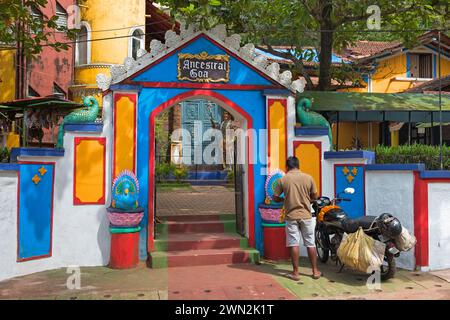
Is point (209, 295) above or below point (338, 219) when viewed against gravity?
below

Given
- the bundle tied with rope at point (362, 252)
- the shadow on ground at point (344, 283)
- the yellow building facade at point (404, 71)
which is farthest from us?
the yellow building facade at point (404, 71)

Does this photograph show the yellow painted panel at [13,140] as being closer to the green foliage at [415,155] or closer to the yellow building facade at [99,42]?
the yellow building facade at [99,42]

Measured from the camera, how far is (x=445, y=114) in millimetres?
9781

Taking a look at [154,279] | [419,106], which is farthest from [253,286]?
[419,106]

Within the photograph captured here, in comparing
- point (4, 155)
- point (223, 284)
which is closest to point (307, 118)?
point (223, 284)

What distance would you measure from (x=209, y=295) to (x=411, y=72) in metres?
19.0

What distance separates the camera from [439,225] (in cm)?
687

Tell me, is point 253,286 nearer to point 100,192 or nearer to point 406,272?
point 406,272

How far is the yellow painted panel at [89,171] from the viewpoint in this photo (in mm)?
7219

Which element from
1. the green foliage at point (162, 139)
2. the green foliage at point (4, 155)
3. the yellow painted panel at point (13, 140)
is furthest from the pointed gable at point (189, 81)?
the green foliage at point (162, 139)

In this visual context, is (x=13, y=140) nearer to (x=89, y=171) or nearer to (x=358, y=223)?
(x=89, y=171)

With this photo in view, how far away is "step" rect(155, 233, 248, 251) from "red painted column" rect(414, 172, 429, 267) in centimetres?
284

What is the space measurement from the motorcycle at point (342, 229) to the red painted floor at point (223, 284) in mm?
1269

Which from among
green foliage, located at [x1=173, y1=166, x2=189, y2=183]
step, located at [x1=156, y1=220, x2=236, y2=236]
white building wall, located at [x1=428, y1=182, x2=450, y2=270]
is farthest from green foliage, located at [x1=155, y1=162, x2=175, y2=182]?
white building wall, located at [x1=428, y1=182, x2=450, y2=270]
